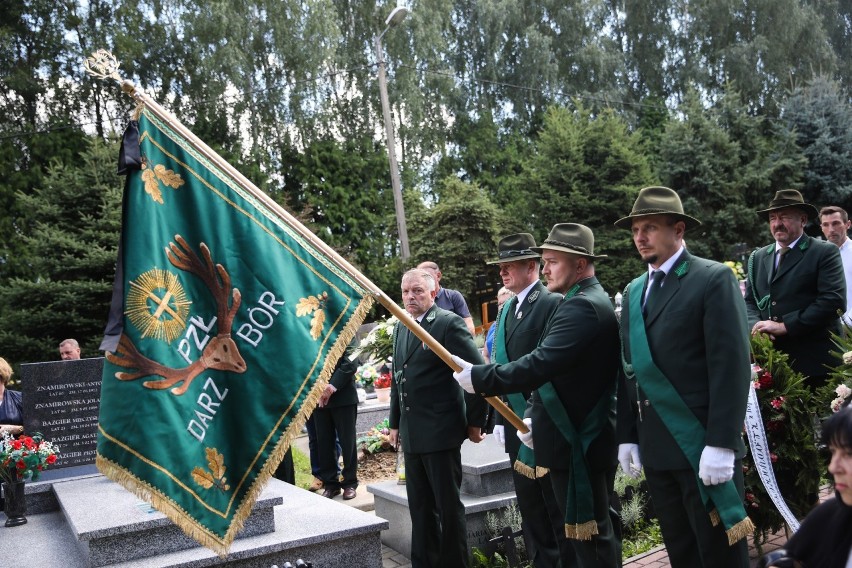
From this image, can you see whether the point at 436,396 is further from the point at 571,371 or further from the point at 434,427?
the point at 571,371

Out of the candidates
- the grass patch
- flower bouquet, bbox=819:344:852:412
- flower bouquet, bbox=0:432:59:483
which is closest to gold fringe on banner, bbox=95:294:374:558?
flower bouquet, bbox=819:344:852:412

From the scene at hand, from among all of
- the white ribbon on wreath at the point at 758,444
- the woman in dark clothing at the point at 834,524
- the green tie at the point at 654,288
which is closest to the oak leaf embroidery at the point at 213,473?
the green tie at the point at 654,288

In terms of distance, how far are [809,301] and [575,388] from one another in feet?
7.55

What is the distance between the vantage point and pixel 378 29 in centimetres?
2980

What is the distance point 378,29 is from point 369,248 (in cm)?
853

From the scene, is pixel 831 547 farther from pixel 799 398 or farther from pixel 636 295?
pixel 799 398

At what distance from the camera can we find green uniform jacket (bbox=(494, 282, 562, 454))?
4852 millimetres

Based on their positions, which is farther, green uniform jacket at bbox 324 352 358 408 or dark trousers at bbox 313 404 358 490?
dark trousers at bbox 313 404 358 490

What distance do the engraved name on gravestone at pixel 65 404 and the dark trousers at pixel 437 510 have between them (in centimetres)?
403

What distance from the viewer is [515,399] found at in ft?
16.8

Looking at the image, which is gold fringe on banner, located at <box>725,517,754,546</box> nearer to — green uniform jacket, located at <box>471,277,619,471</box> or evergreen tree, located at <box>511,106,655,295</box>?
green uniform jacket, located at <box>471,277,619,471</box>

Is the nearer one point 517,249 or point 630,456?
point 630,456

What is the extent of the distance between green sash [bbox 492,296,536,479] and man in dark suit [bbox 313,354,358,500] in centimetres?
328

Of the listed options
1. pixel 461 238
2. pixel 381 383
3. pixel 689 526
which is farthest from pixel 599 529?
pixel 461 238
